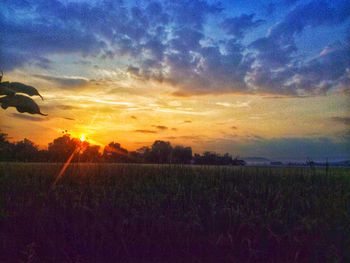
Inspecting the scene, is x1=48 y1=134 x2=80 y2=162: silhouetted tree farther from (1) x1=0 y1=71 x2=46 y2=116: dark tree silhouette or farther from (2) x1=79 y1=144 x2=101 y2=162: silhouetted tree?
(1) x1=0 y1=71 x2=46 y2=116: dark tree silhouette

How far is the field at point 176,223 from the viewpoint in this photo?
474cm

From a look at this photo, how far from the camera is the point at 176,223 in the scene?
4.90 meters

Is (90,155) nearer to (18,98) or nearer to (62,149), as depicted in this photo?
(62,149)

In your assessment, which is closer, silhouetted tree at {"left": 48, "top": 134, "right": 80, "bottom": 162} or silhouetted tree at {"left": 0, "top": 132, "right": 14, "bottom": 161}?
silhouetted tree at {"left": 0, "top": 132, "right": 14, "bottom": 161}

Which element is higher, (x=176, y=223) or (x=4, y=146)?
(x=4, y=146)

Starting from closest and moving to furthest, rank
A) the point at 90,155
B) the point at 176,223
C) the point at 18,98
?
the point at 18,98
the point at 176,223
the point at 90,155

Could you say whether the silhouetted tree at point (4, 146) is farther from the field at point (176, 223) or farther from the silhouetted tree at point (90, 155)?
the silhouetted tree at point (90, 155)

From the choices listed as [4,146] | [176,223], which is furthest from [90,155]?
[4,146]

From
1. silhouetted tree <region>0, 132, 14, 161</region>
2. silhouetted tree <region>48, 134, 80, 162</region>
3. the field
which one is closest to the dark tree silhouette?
silhouetted tree <region>0, 132, 14, 161</region>

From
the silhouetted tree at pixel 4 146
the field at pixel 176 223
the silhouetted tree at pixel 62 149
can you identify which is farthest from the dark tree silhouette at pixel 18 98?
the silhouetted tree at pixel 62 149

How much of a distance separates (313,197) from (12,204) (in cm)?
424

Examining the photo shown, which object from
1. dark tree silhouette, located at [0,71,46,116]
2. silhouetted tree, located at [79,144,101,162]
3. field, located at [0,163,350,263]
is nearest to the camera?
dark tree silhouette, located at [0,71,46,116]

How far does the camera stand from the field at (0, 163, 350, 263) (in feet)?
15.6

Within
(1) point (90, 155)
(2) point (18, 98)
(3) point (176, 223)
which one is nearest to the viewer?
(2) point (18, 98)
